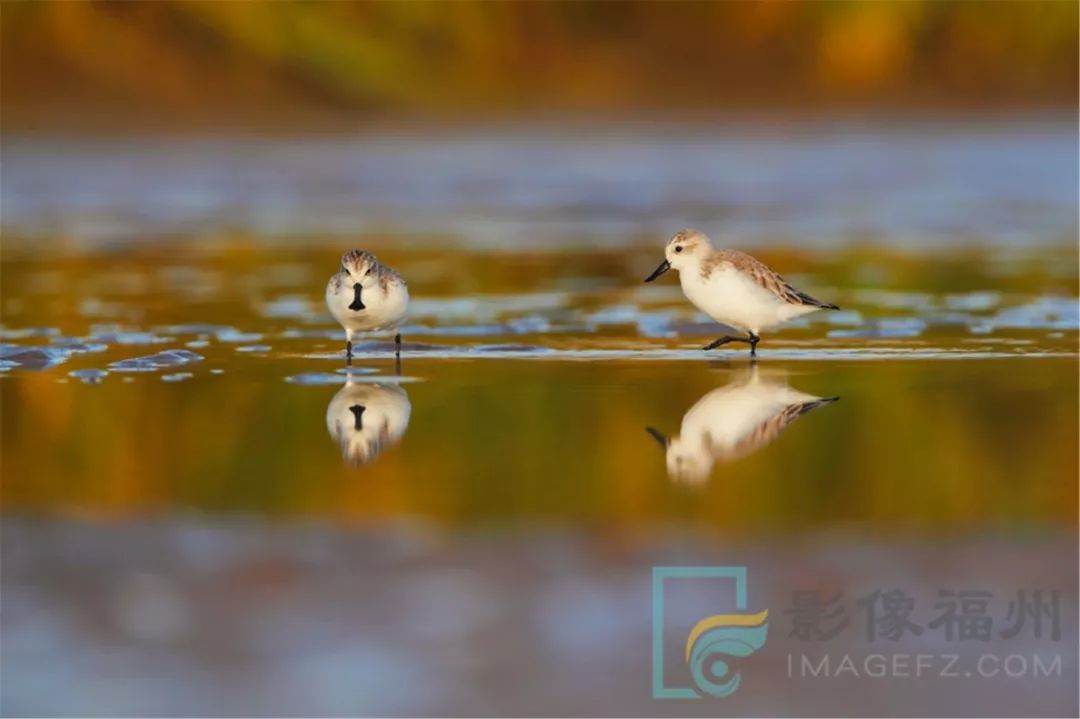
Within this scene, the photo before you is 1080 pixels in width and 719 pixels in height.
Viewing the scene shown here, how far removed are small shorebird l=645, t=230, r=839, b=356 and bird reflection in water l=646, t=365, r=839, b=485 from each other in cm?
72

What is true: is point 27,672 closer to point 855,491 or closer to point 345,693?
point 345,693

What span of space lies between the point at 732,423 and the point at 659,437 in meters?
0.40

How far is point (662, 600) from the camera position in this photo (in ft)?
16.9

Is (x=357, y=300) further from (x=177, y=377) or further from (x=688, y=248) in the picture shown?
(x=688, y=248)

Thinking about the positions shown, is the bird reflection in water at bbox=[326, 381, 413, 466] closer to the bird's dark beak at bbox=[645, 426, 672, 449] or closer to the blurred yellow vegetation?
the bird's dark beak at bbox=[645, 426, 672, 449]

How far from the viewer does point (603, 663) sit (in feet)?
15.4

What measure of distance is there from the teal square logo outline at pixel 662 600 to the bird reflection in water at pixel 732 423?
1075mm

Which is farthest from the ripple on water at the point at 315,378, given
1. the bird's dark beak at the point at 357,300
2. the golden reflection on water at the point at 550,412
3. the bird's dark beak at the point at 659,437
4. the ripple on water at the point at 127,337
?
the bird's dark beak at the point at 659,437

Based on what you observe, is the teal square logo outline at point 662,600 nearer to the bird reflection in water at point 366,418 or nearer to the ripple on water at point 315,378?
the bird reflection in water at point 366,418

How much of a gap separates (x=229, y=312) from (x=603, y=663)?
6847mm

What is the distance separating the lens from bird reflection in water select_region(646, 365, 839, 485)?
6.82 m

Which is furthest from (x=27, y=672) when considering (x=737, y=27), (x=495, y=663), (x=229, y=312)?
(x=737, y=27)

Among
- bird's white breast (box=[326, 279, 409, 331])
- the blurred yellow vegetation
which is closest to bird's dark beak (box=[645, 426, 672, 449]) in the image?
bird's white breast (box=[326, 279, 409, 331])

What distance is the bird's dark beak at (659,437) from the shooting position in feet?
23.4
